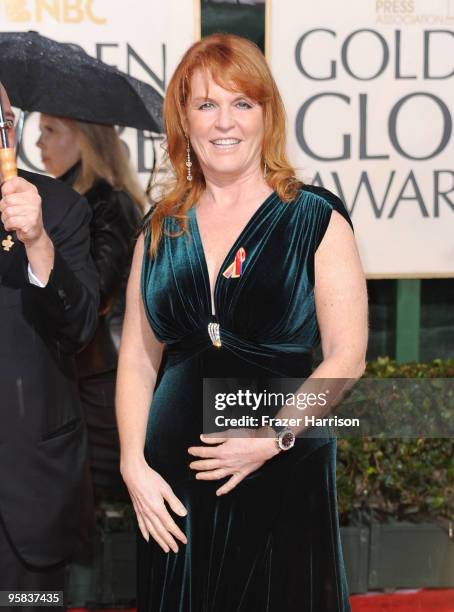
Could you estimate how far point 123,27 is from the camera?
12.6 ft

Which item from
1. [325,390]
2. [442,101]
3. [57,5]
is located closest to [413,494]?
[442,101]

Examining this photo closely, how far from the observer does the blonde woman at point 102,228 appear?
156 inches

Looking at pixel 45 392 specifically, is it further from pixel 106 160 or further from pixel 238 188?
pixel 106 160

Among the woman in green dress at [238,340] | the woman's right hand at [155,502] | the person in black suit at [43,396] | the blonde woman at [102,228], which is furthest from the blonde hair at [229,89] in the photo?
the blonde woman at [102,228]

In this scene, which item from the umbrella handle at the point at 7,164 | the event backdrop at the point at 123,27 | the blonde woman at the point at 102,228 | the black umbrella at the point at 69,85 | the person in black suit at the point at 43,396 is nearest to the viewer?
the umbrella handle at the point at 7,164

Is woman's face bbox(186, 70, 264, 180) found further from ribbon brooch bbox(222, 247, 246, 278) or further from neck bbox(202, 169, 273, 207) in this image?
ribbon brooch bbox(222, 247, 246, 278)

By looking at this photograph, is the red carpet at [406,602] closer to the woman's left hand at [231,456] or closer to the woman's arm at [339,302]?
the woman's left hand at [231,456]

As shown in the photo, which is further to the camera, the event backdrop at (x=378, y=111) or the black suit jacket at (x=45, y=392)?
the event backdrop at (x=378, y=111)

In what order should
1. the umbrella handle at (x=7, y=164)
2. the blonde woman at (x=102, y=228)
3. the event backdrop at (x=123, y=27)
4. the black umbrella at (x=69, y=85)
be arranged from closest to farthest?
1. the umbrella handle at (x=7, y=164)
2. the black umbrella at (x=69, y=85)
3. the event backdrop at (x=123, y=27)
4. the blonde woman at (x=102, y=228)

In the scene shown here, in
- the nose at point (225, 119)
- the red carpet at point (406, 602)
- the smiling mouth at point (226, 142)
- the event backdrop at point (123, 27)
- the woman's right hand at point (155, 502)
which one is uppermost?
the event backdrop at point (123, 27)

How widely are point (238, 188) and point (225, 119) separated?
0.62 feet

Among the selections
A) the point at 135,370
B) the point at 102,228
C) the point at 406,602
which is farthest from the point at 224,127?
the point at 406,602

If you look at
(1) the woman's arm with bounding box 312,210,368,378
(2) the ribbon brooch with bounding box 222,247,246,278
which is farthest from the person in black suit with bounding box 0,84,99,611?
(1) the woman's arm with bounding box 312,210,368,378

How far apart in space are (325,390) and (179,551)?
560 millimetres
